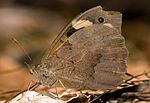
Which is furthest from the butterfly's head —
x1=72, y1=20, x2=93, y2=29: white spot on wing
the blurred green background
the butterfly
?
the blurred green background

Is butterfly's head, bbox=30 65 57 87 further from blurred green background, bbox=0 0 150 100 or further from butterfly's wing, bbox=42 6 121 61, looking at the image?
blurred green background, bbox=0 0 150 100

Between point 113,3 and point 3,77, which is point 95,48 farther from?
point 113,3

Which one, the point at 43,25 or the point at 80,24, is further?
the point at 43,25

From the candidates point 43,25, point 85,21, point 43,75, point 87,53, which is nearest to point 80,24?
point 85,21

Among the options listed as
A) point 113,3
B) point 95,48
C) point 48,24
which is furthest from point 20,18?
point 95,48

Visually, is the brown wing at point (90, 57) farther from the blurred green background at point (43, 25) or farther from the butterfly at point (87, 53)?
the blurred green background at point (43, 25)

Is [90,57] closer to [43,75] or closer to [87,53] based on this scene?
[87,53]

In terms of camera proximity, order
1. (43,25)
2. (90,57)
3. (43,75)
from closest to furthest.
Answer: (43,75)
(90,57)
(43,25)
